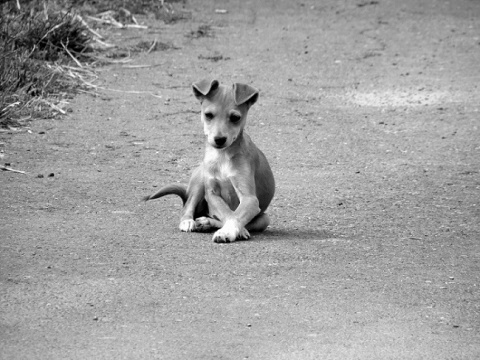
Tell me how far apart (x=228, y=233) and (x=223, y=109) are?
0.82 meters

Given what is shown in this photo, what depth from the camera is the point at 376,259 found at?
6246 millimetres

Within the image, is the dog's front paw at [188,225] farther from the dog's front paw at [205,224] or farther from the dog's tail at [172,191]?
the dog's tail at [172,191]

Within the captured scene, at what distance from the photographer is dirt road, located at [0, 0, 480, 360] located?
493 centimetres

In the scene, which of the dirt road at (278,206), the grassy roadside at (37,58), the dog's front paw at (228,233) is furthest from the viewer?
the grassy roadside at (37,58)

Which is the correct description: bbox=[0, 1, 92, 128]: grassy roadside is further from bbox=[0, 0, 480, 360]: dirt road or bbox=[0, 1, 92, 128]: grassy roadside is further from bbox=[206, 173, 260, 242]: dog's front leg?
bbox=[206, 173, 260, 242]: dog's front leg

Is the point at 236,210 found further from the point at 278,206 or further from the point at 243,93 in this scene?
the point at 278,206

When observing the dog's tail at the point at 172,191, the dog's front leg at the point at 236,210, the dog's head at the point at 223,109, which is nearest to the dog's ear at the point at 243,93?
the dog's head at the point at 223,109

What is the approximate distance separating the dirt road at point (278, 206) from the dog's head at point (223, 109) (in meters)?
0.67

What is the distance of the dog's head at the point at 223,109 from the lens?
21.6ft

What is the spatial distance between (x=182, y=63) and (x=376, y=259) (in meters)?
6.59

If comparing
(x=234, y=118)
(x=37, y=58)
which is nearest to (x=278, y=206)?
(x=234, y=118)

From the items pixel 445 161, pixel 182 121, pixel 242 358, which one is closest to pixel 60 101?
pixel 182 121

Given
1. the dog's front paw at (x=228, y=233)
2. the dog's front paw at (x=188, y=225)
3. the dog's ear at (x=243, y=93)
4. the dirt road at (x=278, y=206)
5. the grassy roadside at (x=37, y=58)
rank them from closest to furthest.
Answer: the dirt road at (x=278, y=206) → the dog's front paw at (x=228, y=233) → the dog's ear at (x=243, y=93) → the dog's front paw at (x=188, y=225) → the grassy roadside at (x=37, y=58)

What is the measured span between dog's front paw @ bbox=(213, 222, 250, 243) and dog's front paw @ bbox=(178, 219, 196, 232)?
1.12ft
